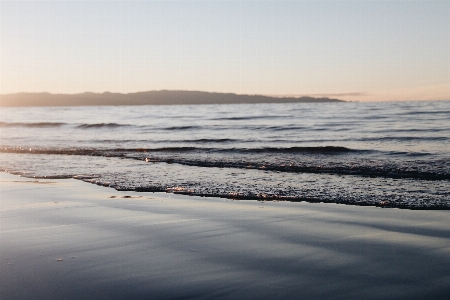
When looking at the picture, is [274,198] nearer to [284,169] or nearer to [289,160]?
[284,169]

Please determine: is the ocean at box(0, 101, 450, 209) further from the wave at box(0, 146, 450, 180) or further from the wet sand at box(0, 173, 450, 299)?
the wet sand at box(0, 173, 450, 299)

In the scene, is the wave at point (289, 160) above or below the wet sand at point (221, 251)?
below

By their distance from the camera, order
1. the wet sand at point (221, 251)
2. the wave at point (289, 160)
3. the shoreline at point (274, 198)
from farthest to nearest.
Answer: the wave at point (289, 160), the shoreline at point (274, 198), the wet sand at point (221, 251)

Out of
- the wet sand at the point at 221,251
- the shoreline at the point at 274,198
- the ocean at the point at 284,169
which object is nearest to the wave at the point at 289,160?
the ocean at the point at 284,169

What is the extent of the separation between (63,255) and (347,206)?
4.06 meters

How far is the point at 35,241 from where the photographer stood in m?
5.02

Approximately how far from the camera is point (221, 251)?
4535mm

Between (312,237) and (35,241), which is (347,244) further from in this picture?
(35,241)

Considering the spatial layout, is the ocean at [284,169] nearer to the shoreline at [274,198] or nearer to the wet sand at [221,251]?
the shoreline at [274,198]

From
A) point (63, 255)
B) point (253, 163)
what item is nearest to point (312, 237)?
point (63, 255)

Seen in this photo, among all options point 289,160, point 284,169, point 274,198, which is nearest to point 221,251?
point 274,198

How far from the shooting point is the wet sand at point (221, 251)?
3566 millimetres

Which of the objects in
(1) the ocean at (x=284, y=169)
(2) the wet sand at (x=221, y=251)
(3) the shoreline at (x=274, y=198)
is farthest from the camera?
(1) the ocean at (x=284, y=169)

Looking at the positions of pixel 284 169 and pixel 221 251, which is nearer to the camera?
pixel 221 251
